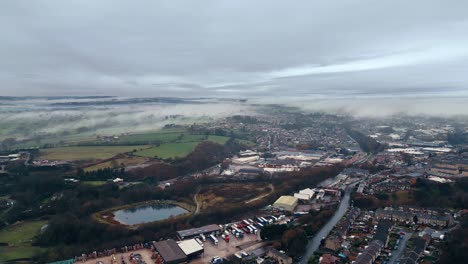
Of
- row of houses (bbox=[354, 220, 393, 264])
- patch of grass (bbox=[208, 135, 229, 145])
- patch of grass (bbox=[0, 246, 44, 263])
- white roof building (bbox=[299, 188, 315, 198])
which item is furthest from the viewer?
patch of grass (bbox=[208, 135, 229, 145])

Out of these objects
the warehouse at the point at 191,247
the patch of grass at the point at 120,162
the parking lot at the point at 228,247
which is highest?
the patch of grass at the point at 120,162

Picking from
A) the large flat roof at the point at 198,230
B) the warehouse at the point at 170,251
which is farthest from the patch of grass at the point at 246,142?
the warehouse at the point at 170,251

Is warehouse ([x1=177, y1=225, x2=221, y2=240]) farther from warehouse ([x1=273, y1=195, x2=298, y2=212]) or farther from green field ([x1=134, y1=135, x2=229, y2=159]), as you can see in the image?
green field ([x1=134, y1=135, x2=229, y2=159])

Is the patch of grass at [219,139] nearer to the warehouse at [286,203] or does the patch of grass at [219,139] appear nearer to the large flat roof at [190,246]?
the warehouse at [286,203]

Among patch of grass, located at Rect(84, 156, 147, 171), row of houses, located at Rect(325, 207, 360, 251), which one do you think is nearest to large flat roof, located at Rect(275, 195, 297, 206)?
row of houses, located at Rect(325, 207, 360, 251)

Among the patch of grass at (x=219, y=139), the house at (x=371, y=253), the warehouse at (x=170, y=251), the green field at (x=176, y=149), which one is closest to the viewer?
the house at (x=371, y=253)

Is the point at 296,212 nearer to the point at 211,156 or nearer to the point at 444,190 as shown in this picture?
the point at 444,190

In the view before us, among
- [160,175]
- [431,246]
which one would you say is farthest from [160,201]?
[431,246]
